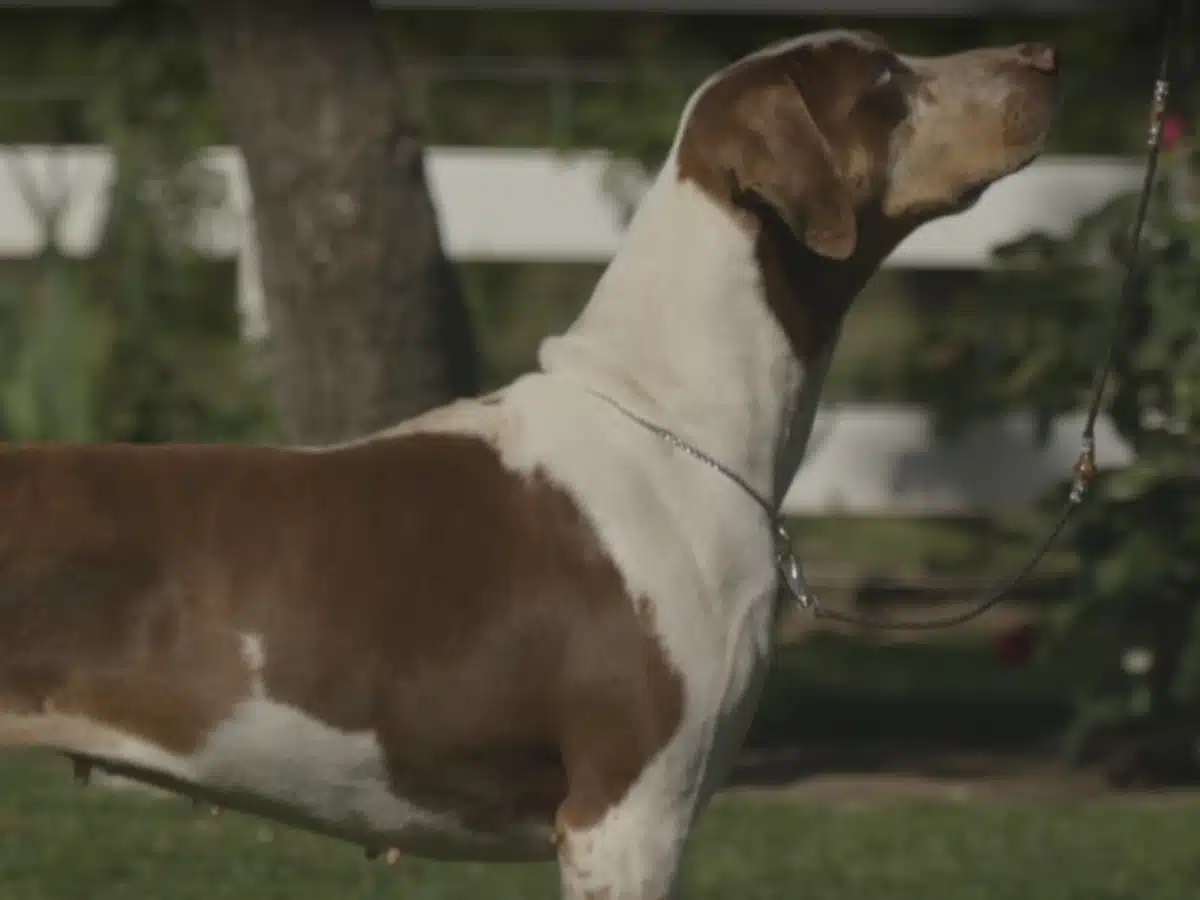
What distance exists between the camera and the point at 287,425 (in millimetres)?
8172

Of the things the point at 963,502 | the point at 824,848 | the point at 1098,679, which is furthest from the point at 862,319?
the point at 824,848

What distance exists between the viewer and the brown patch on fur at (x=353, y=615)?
443 cm

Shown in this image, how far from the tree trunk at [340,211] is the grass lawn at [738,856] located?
122cm

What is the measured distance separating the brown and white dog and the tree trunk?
322 cm

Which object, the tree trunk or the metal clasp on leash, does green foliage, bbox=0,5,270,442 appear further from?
the metal clasp on leash

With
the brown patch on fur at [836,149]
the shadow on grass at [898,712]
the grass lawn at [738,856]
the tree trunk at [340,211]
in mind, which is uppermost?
the brown patch on fur at [836,149]

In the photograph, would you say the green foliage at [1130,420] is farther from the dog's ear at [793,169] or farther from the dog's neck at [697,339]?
the dog's ear at [793,169]

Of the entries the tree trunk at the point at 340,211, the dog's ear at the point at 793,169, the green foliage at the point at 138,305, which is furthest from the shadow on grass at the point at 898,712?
the dog's ear at the point at 793,169

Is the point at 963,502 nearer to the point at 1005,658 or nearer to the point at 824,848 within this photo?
the point at 1005,658

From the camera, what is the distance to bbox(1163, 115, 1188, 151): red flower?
8203 mm

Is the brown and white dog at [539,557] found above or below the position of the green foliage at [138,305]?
above

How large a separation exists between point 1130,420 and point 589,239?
9.93ft

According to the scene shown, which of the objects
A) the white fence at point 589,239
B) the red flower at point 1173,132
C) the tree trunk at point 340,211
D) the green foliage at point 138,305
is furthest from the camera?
the white fence at point 589,239

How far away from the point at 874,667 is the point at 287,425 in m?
2.92
